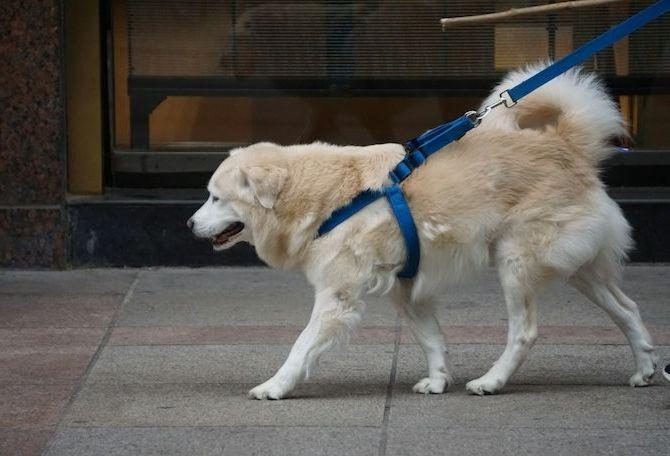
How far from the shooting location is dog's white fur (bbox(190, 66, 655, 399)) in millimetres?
6008

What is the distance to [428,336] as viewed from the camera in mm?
6340

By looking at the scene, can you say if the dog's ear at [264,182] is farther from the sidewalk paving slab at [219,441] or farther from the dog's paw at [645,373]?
the dog's paw at [645,373]

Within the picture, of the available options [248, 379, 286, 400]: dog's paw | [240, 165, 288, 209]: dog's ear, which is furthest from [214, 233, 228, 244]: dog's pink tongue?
[248, 379, 286, 400]: dog's paw

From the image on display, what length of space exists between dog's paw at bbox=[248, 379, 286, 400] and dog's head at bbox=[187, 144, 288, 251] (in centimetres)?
69

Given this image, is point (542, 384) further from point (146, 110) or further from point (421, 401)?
point (146, 110)

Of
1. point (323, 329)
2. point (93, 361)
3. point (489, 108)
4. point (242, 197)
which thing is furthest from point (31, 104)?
point (489, 108)

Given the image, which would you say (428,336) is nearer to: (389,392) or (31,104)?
(389,392)

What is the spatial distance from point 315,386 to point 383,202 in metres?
1.03

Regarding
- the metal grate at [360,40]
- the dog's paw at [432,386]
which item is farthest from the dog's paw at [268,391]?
the metal grate at [360,40]

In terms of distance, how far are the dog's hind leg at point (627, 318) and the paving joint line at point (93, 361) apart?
8.19 ft

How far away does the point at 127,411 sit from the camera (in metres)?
5.99

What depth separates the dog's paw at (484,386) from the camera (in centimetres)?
614

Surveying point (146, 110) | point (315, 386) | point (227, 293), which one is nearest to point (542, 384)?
point (315, 386)

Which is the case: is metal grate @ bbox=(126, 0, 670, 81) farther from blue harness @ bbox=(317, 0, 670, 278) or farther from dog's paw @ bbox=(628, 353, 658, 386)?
dog's paw @ bbox=(628, 353, 658, 386)
